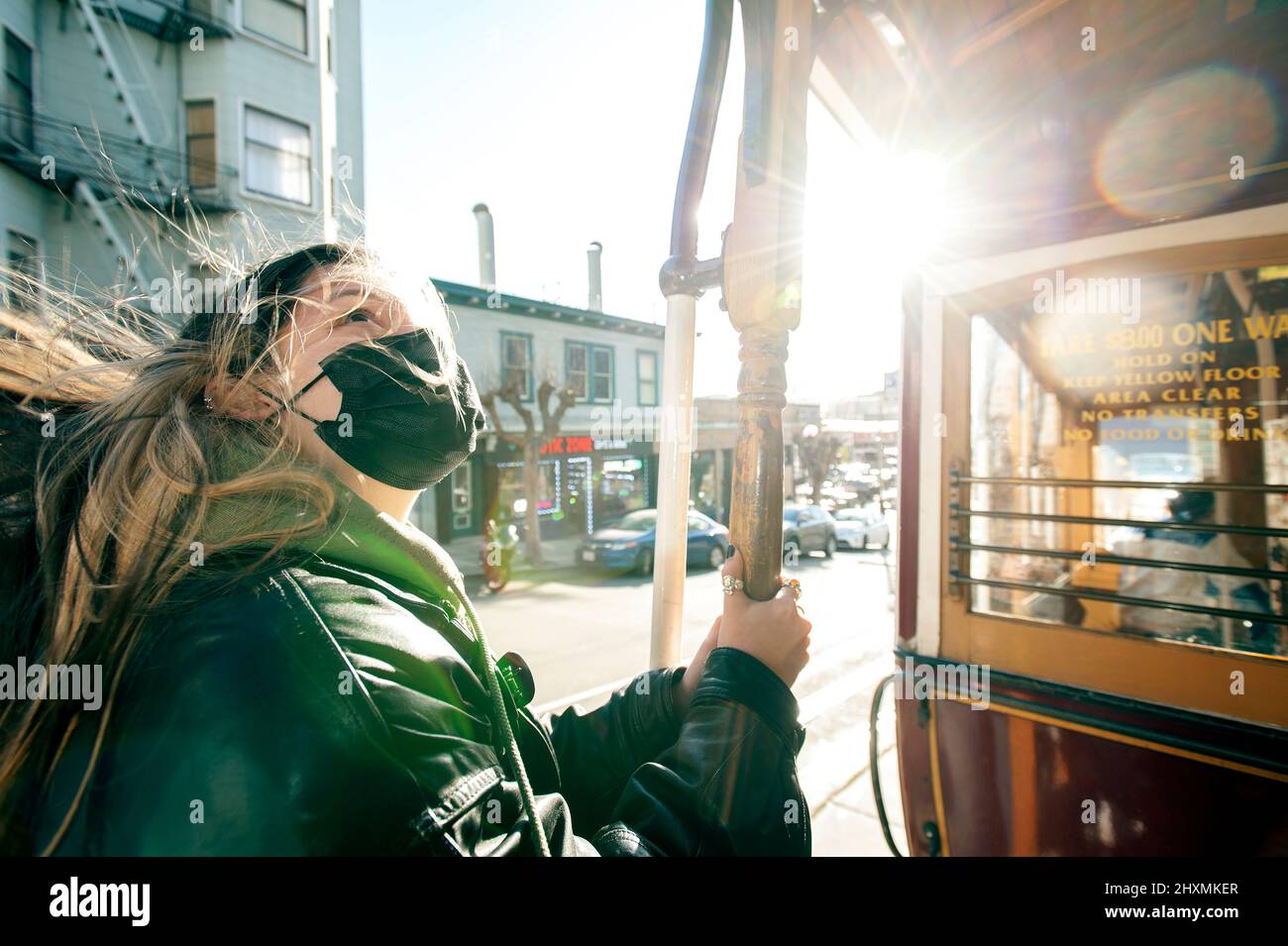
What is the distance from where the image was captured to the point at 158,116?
1194 cm

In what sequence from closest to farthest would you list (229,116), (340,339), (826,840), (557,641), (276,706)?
(276,706)
(340,339)
(826,840)
(557,641)
(229,116)

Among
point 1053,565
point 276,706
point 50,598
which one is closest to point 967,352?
point 1053,565

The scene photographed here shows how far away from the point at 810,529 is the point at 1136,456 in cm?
1526

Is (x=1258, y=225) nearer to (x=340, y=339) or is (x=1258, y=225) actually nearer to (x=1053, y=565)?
(x=1053, y=565)

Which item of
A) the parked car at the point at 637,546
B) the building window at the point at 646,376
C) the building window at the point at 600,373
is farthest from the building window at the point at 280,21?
the building window at the point at 646,376

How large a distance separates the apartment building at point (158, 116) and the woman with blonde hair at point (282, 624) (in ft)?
37.0

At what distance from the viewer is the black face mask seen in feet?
4.26

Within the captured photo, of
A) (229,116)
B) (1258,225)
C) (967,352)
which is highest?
(229,116)

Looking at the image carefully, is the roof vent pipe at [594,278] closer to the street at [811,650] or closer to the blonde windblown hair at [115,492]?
the street at [811,650]

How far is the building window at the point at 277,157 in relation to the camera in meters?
12.4

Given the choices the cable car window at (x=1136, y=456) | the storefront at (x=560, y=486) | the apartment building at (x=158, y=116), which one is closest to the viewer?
the cable car window at (x=1136, y=456)

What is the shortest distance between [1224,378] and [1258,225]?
507 millimetres

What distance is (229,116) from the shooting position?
1212 centimetres
